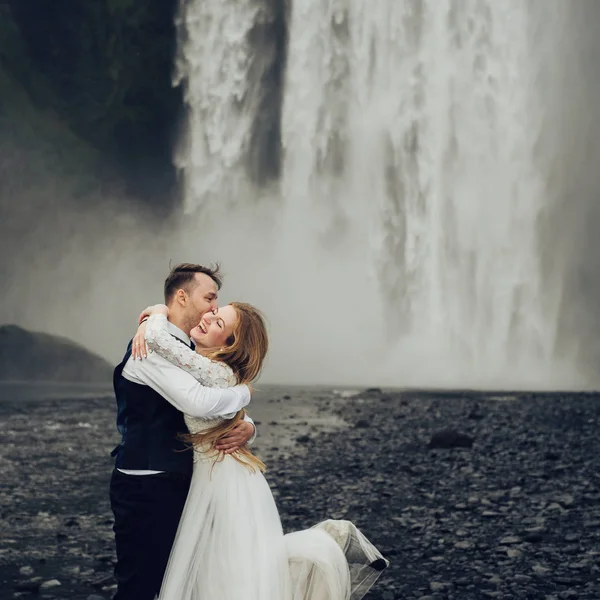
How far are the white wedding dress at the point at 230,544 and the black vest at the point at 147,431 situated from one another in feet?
0.34

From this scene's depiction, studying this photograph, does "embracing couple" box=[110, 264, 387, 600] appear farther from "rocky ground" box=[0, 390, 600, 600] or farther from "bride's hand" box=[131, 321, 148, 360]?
"rocky ground" box=[0, 390, 600, 600]

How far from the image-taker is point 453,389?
25.6m

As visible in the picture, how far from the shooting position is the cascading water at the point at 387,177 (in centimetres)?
2862

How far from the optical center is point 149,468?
11.4 ft

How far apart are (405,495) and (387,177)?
21.9 metres

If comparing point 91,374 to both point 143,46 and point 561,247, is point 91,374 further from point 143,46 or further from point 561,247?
point 561,247

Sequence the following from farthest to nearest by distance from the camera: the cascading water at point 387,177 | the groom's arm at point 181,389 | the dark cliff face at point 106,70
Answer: the dark cliff face at point 106,70 < the cascading water at point 387,177 < the groom's arm at point 181,389

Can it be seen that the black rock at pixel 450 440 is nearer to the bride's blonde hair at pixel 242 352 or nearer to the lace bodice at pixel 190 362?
the bride's blonde hair at pixel 242 352

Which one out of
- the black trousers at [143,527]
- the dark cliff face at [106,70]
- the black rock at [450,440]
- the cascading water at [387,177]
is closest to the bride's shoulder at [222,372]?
the black trousers at [143,527]

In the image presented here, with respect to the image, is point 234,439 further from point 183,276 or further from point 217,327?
point 183,276

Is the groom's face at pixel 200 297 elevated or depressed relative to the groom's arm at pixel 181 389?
elevated

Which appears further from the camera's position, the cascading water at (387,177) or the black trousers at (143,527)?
the cascading water at (387,177)

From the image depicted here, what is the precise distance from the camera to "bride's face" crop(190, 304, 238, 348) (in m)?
3.63

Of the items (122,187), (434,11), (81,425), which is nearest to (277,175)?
(122,187)
